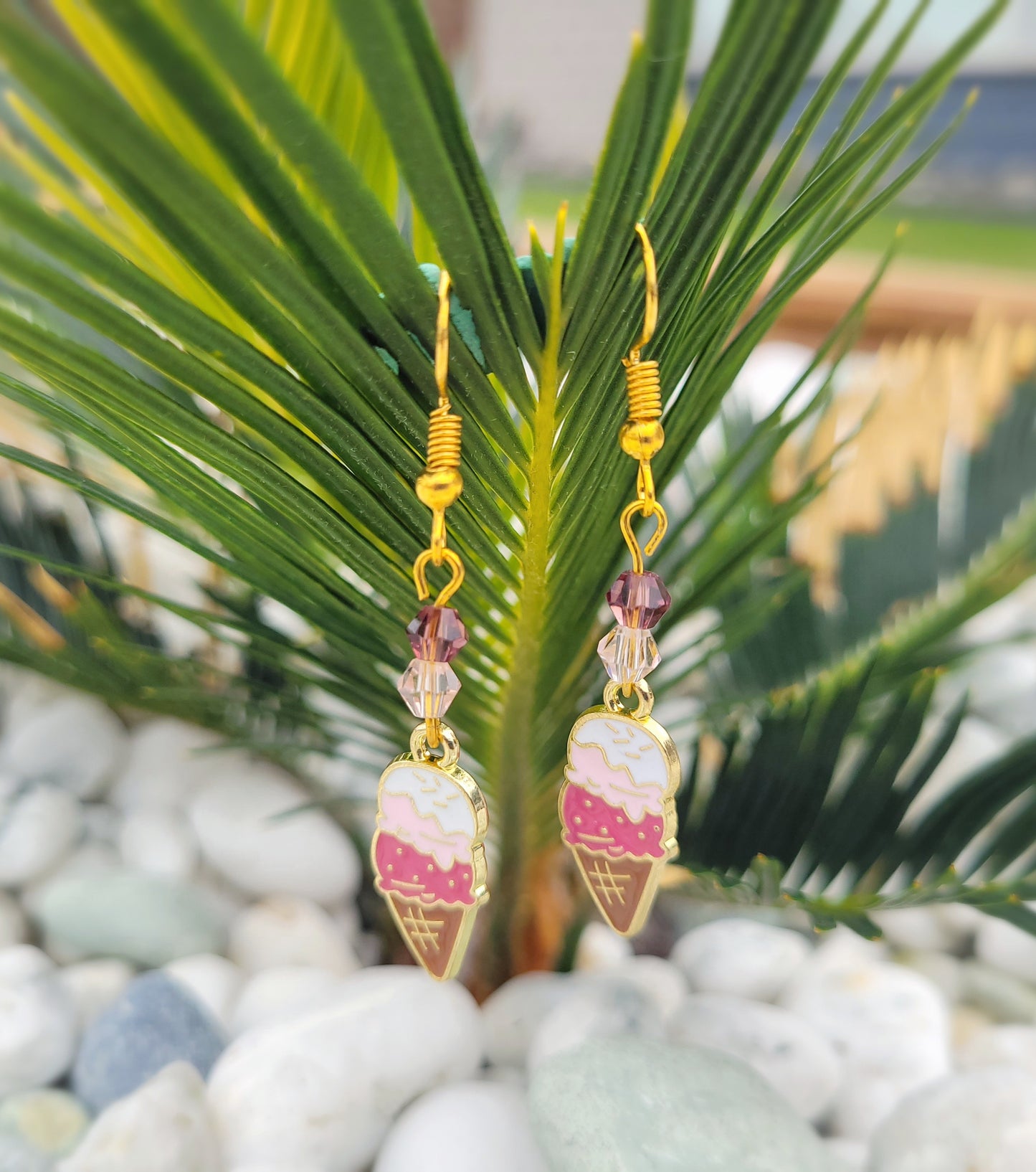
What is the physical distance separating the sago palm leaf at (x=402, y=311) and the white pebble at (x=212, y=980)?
14 cm

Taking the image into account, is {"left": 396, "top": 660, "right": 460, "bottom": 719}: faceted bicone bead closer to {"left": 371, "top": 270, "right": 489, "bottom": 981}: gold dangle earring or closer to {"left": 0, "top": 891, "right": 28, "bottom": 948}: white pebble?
{"left": 371, "top": 270, "right": 489, "bottom": 981}: gold dangle earring

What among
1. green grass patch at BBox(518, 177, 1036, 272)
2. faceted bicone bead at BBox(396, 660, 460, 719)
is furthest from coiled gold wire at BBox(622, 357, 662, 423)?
green grass patch at BBox(518, 177, 1036, 272)

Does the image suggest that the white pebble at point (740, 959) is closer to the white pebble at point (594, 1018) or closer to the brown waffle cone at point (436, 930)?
the white pebble at point (594, 1018)

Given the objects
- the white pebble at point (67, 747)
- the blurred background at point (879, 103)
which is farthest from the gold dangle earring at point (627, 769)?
the blurred background at point (879, 103)

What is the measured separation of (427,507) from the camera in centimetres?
31

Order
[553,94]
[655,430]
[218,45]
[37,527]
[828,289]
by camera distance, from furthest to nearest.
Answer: [553,94]
[828,289]
[37,527]
[655,430]
[218,45]

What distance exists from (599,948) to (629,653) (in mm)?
261

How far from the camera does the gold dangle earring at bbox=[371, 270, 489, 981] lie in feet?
1.02

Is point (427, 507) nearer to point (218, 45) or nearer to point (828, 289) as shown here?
point (218, 45)

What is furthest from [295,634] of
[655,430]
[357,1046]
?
[655,430]

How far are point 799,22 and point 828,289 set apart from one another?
4.10ft

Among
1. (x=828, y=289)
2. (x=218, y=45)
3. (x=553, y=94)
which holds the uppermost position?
(x=553, y=94)

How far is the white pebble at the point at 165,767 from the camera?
559 mm

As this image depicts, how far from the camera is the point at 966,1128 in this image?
383mm
